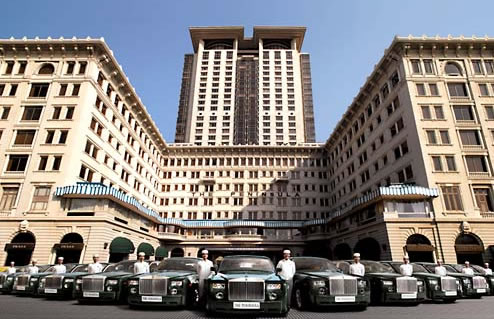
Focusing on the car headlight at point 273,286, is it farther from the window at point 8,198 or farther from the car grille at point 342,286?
the window at point 8,198

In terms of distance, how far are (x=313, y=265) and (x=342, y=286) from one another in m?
1.66

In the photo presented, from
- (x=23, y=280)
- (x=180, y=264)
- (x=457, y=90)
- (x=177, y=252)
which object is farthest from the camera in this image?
(x=177, y=252)

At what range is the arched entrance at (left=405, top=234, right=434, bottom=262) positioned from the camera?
25297 mm

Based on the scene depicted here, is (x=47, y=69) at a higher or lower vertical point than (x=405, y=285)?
higher

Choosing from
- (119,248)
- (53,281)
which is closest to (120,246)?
(119,248)

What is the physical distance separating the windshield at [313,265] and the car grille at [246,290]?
308cm

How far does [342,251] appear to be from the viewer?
118 ft

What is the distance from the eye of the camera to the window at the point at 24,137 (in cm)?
2906

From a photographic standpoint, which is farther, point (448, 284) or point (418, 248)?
point (418, 248)

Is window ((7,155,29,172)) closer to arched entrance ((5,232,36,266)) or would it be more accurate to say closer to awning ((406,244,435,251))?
arched entrance ((5,232,36,266))

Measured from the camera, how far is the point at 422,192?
86.1ft

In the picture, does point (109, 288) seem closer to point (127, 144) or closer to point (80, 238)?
point (80, 238)

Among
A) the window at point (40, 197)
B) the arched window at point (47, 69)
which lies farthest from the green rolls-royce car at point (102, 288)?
the arched window at point (47, 69)

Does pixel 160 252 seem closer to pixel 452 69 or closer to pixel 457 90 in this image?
pixel 457 90
